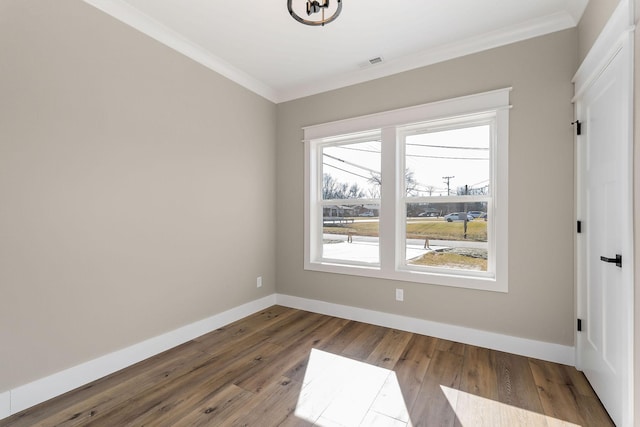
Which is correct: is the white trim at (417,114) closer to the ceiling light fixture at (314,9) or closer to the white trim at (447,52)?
the white trim at (447,52)

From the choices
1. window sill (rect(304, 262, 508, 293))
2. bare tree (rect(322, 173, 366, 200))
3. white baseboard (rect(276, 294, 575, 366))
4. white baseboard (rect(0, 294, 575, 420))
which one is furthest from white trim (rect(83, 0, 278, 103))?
white baseboard (rect(276, 294, 575, 366))

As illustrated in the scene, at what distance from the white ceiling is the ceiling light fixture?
541 mm

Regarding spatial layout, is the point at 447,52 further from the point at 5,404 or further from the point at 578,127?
the point at 5,404

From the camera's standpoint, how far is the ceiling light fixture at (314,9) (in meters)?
1.55

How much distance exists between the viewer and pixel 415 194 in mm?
3100

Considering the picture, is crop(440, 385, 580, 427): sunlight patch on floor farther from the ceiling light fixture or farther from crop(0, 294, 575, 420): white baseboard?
the ceiling light fixture

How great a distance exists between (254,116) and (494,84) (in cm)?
254

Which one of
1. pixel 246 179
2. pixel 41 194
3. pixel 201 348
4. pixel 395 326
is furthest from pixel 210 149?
pixel 395 326

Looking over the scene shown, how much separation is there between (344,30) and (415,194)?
1.71 metres

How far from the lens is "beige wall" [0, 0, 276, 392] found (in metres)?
1.77

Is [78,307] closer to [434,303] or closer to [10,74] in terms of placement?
[10,74]

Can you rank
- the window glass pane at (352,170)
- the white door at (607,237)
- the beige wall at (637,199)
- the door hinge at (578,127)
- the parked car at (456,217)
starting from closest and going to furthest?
1. the beige wall at (637,199)
2. the white door at (607,237)
3. the door hinge at (578,127)
4. the parked car at (456,217)
5. the window glass pane at (352,170)

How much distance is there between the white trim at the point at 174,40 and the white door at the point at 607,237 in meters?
3.11

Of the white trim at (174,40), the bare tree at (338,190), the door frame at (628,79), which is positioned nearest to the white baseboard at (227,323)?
the door frame at (628,79)
